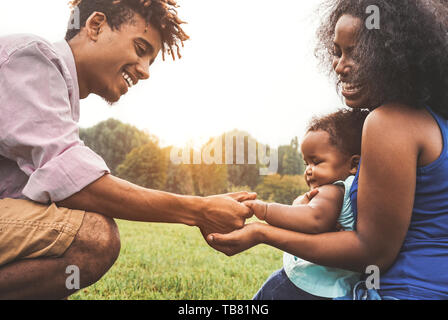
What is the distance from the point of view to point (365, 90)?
207 cm

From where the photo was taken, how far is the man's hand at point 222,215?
2.49 m

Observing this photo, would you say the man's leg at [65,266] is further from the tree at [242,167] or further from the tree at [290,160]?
the tree at [242,167]

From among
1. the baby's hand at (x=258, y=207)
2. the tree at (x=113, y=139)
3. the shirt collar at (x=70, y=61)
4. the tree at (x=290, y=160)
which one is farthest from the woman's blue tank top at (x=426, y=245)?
the tree at (x=113, y=139)

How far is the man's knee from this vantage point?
2.14 meters

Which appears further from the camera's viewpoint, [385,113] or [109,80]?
[109,80]

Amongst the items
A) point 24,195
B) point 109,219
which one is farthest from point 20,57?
point 109,219

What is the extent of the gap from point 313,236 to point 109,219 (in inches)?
44.6

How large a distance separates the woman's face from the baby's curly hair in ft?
0.32

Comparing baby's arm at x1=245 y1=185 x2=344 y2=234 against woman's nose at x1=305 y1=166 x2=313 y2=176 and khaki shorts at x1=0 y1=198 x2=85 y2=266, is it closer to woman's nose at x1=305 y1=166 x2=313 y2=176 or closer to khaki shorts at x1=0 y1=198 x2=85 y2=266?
woman's nose at x1=305 y1=166 x2=313 y2=176

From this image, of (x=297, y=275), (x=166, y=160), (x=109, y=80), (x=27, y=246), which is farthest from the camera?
(x=166, y=160)

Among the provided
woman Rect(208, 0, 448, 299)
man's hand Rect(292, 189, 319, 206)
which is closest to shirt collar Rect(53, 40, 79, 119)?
man's hand Rect(292, 189, 319, 206)

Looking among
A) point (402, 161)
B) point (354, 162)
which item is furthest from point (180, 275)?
point (402, 161)

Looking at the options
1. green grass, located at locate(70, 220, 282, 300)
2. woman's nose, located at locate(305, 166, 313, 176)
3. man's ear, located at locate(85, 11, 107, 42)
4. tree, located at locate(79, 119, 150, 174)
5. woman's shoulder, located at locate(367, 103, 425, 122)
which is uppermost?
tree, located at locate(79, 119, 150, 174)
